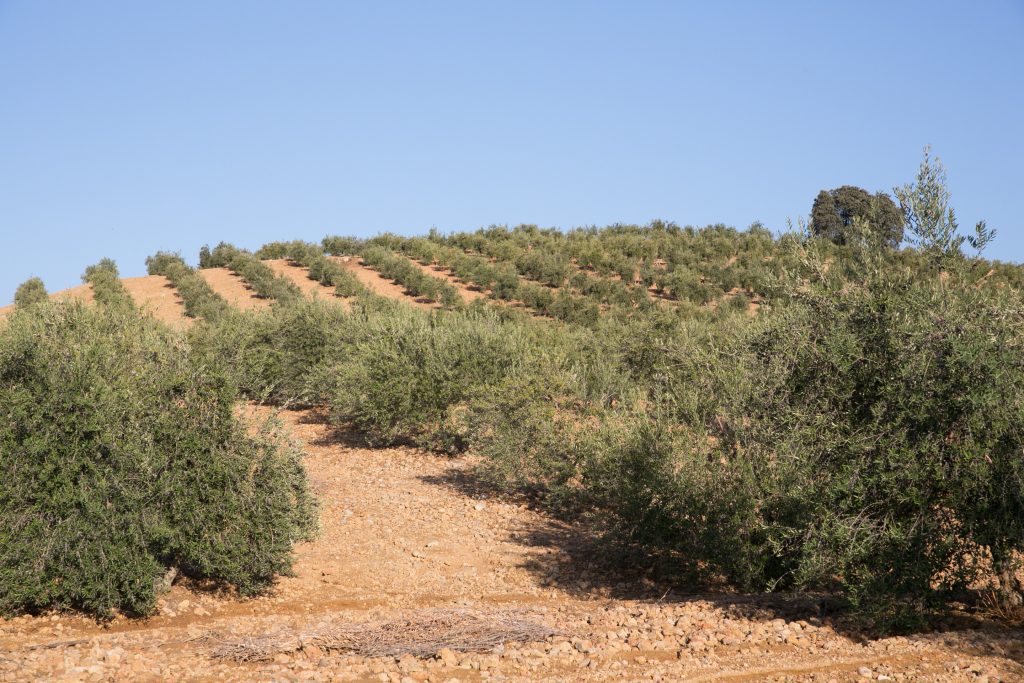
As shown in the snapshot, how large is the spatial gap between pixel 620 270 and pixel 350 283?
13329 mm

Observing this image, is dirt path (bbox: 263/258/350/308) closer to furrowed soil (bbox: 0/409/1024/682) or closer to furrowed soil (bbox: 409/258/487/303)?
furrowed soil (bbox: 409/258/487/303)

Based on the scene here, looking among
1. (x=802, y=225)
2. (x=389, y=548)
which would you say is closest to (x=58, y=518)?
(x=389, y=548)

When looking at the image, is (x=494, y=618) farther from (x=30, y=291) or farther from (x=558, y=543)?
(x=30, y=291)

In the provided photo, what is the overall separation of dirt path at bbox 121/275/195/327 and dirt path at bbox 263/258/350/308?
16.6 ft

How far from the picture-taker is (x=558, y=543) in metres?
12.7

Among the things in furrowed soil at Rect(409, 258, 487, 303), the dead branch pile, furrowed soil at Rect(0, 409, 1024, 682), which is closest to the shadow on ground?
furrowed soil at Rect(0, 409, 1024, 682)

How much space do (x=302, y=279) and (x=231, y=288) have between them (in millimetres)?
3730

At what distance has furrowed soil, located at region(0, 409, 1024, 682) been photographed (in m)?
6.96

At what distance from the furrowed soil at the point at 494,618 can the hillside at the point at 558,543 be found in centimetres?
3

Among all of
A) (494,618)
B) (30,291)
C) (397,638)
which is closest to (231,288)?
(30,291)

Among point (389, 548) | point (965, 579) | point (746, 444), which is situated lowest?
point (389, 548)

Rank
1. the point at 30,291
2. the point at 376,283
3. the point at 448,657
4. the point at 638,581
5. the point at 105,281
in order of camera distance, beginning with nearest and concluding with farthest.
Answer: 1. the point at 448,657
2. the point at 638,581
3. the point at 30,291
4. the point at 105,281
5. the point at 376,283

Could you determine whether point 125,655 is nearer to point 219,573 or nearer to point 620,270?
point 219,573

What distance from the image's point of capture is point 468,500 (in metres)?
14.7
